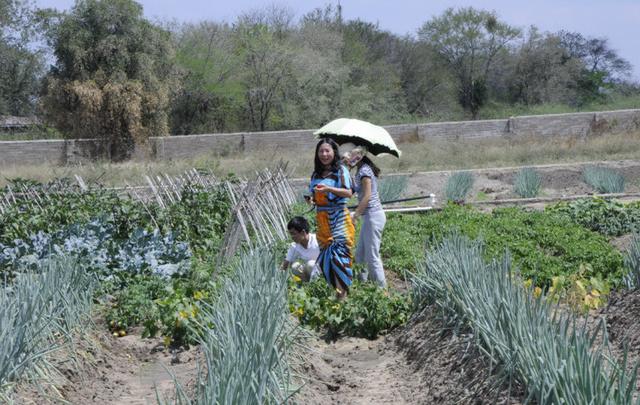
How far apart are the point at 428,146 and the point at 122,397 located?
21.6 m

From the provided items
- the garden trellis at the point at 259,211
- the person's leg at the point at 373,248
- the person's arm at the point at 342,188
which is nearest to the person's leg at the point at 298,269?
the garden trellis at the point at 259,211

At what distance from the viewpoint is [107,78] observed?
2758 cm

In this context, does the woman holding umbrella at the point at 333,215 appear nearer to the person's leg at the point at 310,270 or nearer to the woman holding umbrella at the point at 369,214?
the woman holding umbrella at the point at 369,214

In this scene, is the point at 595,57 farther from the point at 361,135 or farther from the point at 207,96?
the point at 361,135

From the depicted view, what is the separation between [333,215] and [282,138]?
2015cm

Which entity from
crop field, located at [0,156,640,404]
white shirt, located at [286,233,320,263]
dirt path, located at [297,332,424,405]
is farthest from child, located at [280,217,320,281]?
dirt path, located at [297,332,424,405]

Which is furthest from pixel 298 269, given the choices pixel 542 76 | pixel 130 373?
pixel 542 76

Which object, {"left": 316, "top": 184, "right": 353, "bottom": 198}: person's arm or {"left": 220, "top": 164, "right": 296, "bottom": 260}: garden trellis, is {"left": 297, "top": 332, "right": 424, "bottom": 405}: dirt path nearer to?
{"left": 316, "top": 184, "right": 353, "bottom": 198}: person's arm

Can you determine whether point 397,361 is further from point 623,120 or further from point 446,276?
point 623,120

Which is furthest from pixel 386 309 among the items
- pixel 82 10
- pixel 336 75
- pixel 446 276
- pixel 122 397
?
pixel 336 75

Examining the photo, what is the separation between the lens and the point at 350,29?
46906mm

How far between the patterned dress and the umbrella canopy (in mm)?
751

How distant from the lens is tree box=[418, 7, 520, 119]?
4915 cm

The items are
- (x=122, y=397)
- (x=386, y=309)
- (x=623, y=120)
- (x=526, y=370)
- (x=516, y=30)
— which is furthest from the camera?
(x=516, y=30)
